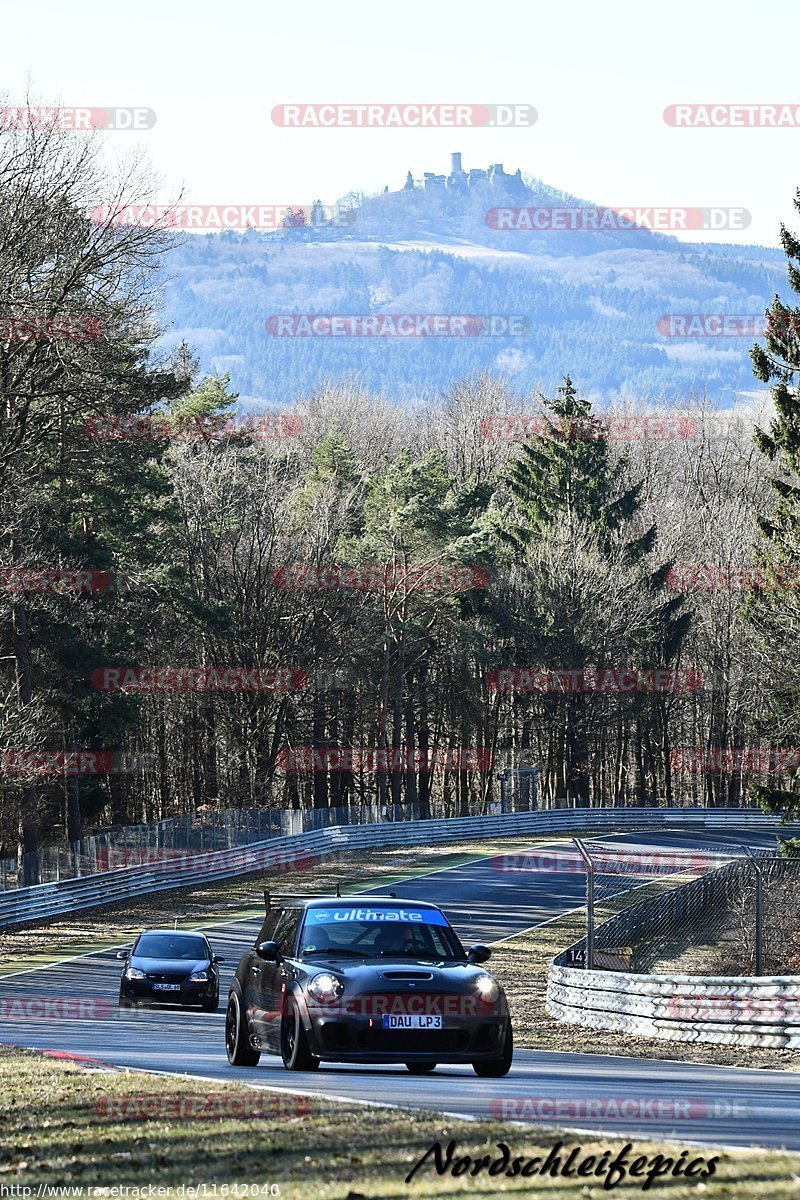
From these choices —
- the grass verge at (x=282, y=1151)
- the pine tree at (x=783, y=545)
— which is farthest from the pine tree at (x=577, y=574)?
the grass verge at (x=282, y=1151)

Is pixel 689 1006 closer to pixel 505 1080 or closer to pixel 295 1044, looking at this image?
pixel 505 1080

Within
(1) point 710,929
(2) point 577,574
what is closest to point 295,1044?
(1) point 710,929

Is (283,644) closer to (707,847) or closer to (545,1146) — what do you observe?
(707,847)

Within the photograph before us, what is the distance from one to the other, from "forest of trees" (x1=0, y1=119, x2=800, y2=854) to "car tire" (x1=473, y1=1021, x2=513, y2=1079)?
66.8 feet

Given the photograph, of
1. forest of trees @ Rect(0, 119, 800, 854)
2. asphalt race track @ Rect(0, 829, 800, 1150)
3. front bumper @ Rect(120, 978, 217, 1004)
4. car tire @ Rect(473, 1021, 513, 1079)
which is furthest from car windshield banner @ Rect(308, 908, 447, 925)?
forest of trees @ Rect(0, 119, 800, 854)

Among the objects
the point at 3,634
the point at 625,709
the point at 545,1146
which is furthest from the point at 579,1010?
the point at 625,709

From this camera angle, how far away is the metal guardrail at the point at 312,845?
138 ft

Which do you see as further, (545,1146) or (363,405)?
(363,405)

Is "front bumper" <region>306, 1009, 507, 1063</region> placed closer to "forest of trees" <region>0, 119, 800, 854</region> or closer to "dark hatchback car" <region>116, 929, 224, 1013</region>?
"dark hatchback car" <region>116, 929, 224, 1013</region>

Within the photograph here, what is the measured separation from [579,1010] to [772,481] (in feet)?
69.1

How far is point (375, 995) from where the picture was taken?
43.1ft

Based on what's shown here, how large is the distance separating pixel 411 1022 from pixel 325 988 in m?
0.72

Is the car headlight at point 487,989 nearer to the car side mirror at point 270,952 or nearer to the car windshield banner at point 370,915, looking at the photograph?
the car windshield banner at point 370,915

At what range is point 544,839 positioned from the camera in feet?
→ 204
